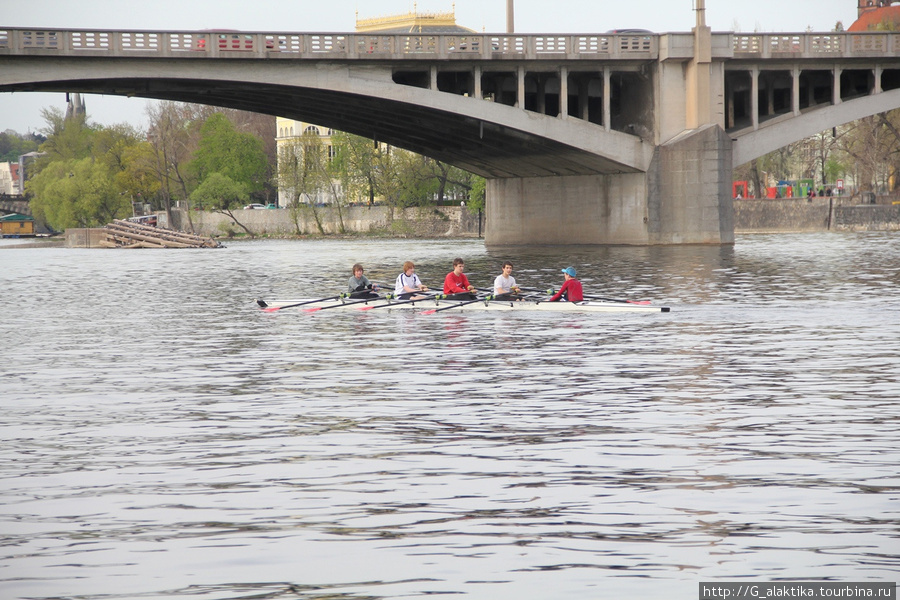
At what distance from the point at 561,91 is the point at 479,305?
3124cm

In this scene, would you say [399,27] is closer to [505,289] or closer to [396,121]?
[396,121]

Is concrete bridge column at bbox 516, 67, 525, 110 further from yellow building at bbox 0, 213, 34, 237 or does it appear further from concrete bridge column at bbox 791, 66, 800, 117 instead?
yellow building at bbox 0, 213, 34, 237

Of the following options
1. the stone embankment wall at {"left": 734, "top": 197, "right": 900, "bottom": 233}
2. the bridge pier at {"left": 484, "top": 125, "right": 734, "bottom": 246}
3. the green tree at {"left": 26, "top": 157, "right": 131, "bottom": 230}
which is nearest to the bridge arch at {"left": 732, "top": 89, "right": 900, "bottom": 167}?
the bridge pier at {"left": 484, "top": 125, "right": 734, "bottom": 246}

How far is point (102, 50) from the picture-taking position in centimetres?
4819

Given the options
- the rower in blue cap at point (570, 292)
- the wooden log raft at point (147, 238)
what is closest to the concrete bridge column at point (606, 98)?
the rower in blue cap at point (570, 292)

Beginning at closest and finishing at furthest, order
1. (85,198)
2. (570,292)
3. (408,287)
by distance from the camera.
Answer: (570,292) < (408,287) < (85,198)

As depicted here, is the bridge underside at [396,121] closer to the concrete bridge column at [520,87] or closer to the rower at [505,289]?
the concrete bridge column at [520,87]

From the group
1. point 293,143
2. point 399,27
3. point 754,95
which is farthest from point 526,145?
point 399,27

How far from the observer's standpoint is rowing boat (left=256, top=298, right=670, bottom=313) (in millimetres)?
26312

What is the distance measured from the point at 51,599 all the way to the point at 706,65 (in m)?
54.6

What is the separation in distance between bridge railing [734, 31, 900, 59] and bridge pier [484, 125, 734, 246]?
4.07 m

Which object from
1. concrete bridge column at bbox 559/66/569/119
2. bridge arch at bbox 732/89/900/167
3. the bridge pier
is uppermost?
concrete bridge column at bbox 559/66/569/119

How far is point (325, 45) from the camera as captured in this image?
5244 cm

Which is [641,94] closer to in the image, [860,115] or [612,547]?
[860,115]
